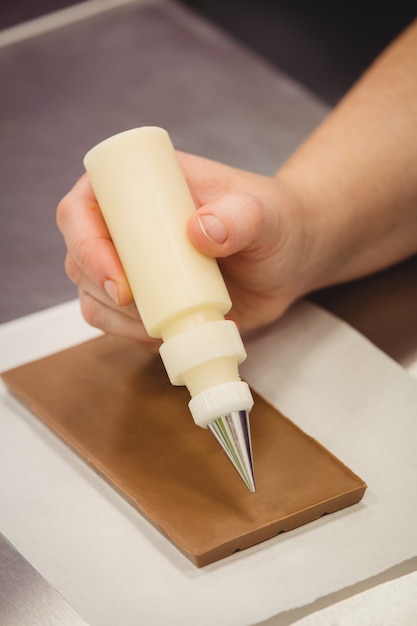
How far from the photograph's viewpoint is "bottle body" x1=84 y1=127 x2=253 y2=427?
730 millimetres

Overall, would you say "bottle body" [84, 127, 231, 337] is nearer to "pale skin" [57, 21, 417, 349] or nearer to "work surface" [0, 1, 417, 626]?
"pale skin" [57, 21, 417, 349]

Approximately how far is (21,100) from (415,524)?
1023 millimetres

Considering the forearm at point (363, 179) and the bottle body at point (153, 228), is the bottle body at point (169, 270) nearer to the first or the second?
the bottle body at point (153, 228)

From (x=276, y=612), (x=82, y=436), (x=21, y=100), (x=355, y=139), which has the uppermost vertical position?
(x=355, y=139)

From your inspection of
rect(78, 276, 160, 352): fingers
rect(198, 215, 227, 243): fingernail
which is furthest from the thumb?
rect(78, 276, 160, 352): fingers

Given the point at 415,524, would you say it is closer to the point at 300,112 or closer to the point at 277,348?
the point at 277,348

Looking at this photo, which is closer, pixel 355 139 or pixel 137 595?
pixel 137 595

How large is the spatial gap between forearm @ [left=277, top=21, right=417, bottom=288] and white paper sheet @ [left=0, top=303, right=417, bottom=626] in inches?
4.9

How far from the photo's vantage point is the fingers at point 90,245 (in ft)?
2.70

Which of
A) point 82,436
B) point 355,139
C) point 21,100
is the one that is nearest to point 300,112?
point 355,139

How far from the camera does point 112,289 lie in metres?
0.82

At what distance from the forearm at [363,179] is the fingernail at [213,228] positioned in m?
0.25

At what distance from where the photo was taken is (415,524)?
30.9 inches

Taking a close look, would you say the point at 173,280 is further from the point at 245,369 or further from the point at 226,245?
the point at 245,369
